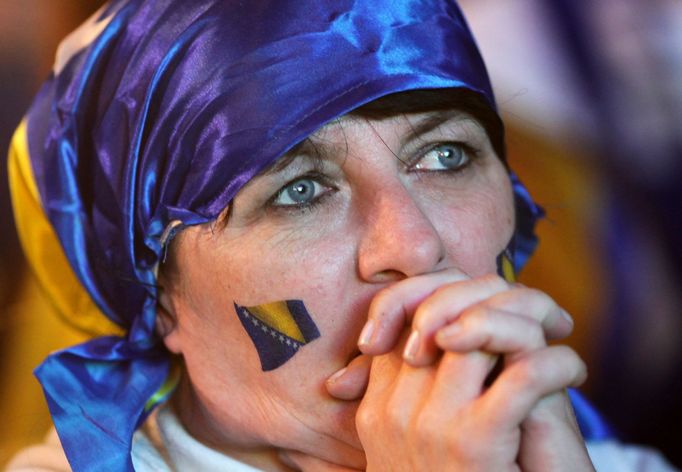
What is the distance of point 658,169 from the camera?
3.02 m

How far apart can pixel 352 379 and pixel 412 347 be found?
19cm

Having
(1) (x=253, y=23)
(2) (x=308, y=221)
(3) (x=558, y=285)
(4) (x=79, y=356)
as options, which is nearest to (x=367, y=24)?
(1) (x=253, y=23)

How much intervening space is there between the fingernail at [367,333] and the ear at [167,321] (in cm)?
46

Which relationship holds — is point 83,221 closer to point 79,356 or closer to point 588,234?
point 79,356

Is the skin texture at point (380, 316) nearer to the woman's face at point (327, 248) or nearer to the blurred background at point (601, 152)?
the woman's face at point (327, 248)

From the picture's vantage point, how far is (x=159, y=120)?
5.16ft

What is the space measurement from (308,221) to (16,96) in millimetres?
1656

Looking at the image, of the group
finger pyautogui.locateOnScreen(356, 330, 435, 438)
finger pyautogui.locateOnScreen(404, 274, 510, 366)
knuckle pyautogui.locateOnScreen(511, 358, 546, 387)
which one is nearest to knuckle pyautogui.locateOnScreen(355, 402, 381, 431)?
finger pyautogui.locateOnScreen(356, 330, 435, 438)

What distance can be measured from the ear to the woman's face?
7 cm

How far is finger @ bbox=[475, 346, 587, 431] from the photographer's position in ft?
3.99

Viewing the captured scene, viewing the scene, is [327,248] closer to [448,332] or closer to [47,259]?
[448,332]

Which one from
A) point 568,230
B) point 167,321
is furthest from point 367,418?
point 568,230

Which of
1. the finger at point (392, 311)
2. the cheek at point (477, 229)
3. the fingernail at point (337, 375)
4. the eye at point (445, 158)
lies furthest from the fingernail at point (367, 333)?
the eye at point (445, 158)

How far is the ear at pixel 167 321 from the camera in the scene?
1.69m
